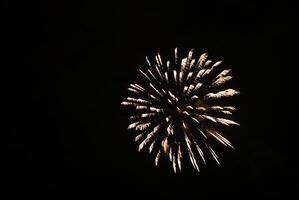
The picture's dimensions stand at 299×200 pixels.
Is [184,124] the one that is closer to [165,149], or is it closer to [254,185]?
[165,149]

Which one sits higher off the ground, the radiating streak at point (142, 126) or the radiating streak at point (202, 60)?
the radiating streak at point (202, 60)

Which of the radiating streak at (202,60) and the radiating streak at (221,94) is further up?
the radiating streak at (202,60)

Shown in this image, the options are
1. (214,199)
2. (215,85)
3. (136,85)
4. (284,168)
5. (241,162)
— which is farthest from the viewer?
(214,199)

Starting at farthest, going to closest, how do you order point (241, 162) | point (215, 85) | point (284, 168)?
point (241, 162), point (284, 168), point (215, 85)

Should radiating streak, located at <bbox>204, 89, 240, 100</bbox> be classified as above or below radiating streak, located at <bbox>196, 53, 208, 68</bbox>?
below

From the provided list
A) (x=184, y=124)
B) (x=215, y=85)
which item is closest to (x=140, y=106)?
(x=184, y=124)

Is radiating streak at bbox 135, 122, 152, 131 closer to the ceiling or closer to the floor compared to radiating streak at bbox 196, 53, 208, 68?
closer to the floor

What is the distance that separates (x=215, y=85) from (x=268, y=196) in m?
12.7

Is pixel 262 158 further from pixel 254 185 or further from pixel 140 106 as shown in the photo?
pixel 140 106

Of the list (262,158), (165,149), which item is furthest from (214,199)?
(165,149)

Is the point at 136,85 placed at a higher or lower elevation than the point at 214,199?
higher

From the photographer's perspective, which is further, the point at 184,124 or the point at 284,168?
the point at 284,168

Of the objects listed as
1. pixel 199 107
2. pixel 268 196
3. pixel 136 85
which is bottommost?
pixel 268 196

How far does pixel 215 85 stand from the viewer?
64.1ft
